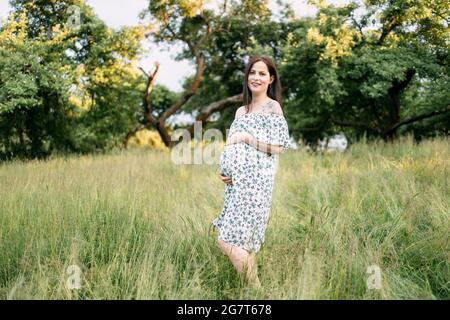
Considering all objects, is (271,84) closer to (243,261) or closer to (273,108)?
(273,108)

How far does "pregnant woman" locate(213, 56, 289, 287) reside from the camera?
298 cm

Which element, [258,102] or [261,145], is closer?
[261,145]

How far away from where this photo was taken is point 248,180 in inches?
118

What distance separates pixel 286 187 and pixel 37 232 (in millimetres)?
3912

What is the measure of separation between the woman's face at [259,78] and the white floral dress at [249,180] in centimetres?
23

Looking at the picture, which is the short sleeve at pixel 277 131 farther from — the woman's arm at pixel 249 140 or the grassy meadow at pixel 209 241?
the grassy meadow at pixel 209 241

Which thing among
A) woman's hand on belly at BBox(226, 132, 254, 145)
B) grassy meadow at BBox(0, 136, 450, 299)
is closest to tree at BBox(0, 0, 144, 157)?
grassy meadow at BBox(0, 136, 450, 299)

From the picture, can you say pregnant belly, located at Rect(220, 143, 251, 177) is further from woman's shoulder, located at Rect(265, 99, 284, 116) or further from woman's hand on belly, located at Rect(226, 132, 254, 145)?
woman's shoulder, located at Rect(265, 99, 284, 116)

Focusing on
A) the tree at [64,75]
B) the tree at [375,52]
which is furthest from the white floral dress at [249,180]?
the tree at [375,52]

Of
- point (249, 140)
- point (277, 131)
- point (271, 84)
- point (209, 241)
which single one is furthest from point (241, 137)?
point (209, 241)

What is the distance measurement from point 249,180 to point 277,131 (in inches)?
16.5

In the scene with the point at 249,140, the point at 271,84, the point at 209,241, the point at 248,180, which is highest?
the point at 271,84
